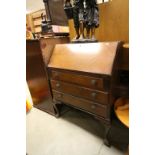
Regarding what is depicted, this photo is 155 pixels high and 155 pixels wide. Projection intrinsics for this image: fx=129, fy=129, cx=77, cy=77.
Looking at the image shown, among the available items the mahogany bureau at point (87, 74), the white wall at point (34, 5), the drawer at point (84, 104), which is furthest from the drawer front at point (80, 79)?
the white wall at point (34, 5)

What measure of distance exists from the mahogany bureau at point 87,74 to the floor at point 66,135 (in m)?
0.32

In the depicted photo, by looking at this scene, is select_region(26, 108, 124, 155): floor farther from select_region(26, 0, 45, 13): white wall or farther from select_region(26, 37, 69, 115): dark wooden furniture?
select_region(26, 0, 45, 13): white wall

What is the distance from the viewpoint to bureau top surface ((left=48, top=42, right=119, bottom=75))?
43.8 inches

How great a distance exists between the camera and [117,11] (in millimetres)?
1351

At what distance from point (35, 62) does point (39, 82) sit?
293 mm

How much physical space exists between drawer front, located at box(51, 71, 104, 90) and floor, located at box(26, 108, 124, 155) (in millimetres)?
638

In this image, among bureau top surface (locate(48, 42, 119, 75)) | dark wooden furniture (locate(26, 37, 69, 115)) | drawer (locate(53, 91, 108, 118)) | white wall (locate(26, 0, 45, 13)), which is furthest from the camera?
white wall (locate(26, 0, 45, 13))

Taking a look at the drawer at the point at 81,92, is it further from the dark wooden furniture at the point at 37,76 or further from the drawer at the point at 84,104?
the dark wooden furniture at the point at 37,76

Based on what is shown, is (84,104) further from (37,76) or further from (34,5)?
(34,5)

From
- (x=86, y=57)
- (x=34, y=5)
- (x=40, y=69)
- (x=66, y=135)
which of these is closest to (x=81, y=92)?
(x=86, y=57)

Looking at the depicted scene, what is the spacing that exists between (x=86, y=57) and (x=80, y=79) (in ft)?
0.74

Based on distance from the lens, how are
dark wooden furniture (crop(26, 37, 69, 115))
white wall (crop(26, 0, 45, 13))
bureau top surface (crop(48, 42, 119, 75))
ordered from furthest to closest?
1. white wall (crop(26, 0, 45, 13))
2. dark wooden furniture (crop(26, 37, 69, 115))
3. bureau top surface (crop(48, 42, 119, 75))

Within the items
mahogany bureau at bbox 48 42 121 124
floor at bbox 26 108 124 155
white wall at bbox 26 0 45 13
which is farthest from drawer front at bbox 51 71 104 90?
white wall at bbox 26 0 45 13
